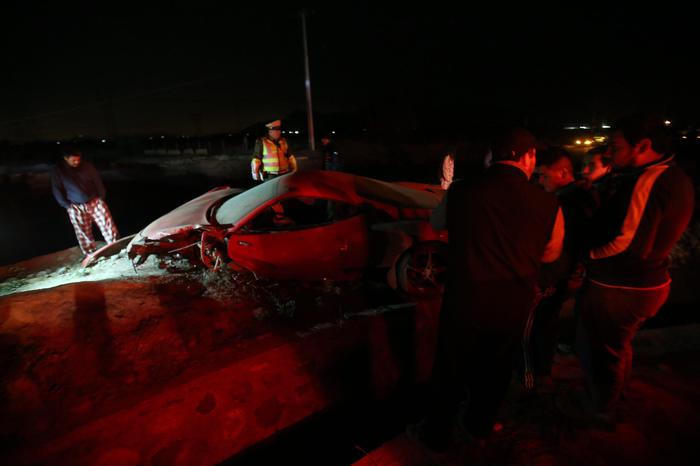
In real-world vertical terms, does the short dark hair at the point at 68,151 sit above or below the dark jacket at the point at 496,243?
above

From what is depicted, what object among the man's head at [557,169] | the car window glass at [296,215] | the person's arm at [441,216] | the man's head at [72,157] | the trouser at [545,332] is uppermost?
the man's head at [72,157]

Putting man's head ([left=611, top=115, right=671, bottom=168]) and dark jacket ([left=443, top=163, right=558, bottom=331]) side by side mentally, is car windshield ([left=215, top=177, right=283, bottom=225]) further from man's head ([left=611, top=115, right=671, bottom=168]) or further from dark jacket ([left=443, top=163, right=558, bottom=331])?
man's head ([left=611, top=115, right=671, bottom=168])

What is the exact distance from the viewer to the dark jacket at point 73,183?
5.40 meters

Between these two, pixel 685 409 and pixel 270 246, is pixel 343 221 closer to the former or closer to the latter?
pixel 270 246

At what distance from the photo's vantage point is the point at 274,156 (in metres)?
6.34

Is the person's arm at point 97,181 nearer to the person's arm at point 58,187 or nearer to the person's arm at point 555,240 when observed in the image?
the person's arm at point 58,187

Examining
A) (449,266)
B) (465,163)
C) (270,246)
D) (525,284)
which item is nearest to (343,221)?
(270,246)

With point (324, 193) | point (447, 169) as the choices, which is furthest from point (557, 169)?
point (447, 169)

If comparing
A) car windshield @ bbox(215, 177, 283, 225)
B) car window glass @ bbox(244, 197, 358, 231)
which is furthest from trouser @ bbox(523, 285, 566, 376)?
car windshield @ bbox(215, 177, 283, 225)

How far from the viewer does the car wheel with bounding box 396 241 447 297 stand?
3963 millimetres

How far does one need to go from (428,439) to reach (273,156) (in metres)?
5.18

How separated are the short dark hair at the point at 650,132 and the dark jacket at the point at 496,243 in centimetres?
65

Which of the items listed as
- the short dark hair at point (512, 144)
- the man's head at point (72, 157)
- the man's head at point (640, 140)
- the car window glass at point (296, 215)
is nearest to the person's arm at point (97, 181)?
the man's head at point (72, 157)

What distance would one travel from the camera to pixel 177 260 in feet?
15.6
